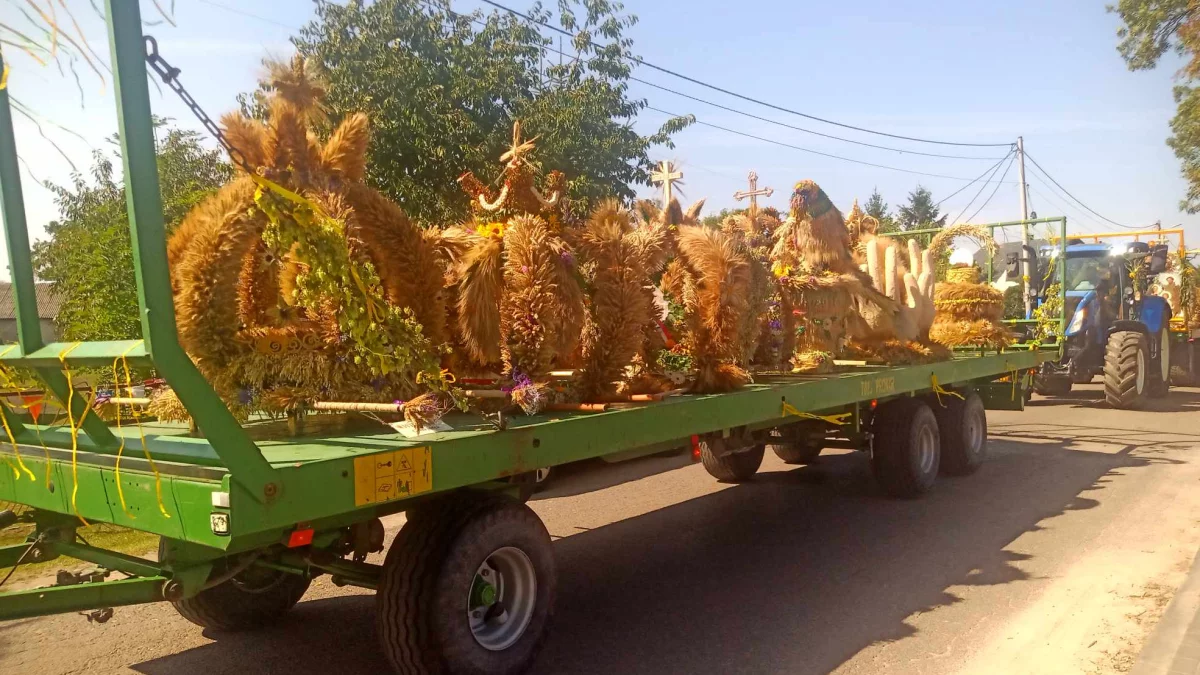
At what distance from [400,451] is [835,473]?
6.85 metres

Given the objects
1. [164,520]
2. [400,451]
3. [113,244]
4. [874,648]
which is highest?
[113,244]

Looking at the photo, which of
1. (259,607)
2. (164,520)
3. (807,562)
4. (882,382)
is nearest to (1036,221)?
(882,382)

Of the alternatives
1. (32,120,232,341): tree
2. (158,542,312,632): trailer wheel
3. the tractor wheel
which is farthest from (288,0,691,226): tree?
the tractor wheel

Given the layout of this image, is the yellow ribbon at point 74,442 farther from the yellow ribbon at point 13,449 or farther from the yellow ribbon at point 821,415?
the yellow ribbon at point 821,415

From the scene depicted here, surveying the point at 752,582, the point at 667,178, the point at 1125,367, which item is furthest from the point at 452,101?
the point at 1125,367

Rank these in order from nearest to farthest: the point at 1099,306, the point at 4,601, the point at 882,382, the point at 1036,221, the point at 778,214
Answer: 1. the point at 4,601
2. the point at 882,382
3. the point at 778,214
4. the point at 1036,221
5. the point at 1099,306

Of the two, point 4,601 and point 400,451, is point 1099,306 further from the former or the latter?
point 4,601

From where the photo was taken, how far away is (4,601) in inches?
115

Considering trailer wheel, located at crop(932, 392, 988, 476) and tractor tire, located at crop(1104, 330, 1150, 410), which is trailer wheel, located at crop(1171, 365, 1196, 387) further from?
trailer wheel, located at crop(932, 392, 988, 476)

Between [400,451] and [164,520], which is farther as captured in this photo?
[400,451]

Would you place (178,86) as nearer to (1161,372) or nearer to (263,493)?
(263,493)

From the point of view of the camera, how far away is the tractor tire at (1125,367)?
1338cm

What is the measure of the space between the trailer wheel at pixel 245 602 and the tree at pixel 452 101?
12.7ft

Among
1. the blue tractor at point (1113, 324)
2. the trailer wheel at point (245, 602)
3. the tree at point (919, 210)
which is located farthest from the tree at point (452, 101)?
the tree at point (919, 210)
